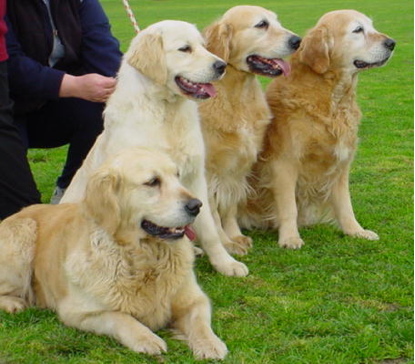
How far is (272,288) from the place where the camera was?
4.09m

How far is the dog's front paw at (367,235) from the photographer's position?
4.92 m

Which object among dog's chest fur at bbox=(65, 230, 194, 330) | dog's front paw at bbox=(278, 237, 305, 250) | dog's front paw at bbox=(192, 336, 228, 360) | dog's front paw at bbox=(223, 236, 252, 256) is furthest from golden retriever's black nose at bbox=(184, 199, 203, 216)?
dog's front paw at bbox=(278, 237, 305, 250)

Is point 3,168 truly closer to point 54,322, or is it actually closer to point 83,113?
point 83,113

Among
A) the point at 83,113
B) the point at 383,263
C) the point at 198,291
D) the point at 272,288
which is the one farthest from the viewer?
the point at 83,113

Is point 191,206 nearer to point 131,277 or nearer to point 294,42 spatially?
point 131,277

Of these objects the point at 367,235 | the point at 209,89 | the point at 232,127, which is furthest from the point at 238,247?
the point at 209,89

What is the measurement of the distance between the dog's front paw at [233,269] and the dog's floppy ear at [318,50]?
4.80ft

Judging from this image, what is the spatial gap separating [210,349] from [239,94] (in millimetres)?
2174

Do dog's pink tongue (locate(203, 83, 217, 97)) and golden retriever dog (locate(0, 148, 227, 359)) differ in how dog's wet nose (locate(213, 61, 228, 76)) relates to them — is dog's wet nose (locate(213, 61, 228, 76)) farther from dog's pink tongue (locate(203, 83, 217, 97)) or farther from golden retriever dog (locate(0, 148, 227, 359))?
golden retriever dog (locate(0, 148, 227, 359))

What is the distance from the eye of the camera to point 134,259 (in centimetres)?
345

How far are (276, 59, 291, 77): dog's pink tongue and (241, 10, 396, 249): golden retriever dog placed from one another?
55 millimetres

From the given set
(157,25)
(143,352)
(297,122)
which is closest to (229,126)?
(297,122)

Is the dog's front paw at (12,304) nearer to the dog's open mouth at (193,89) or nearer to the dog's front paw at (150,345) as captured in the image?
the dog's front paw at (150,345)

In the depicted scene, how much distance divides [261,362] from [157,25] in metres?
2.11
